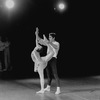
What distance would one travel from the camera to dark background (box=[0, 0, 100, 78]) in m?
18.2

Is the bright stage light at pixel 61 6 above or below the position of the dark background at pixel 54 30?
above

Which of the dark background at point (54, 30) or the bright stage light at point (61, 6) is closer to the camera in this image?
the bright stage light at point (61, 6)

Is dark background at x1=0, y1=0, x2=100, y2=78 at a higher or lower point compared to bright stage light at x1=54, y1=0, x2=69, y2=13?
lower

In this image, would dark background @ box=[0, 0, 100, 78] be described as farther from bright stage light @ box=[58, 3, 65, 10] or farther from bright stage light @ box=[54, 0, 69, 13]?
bright stage light @ box=[58, 3, 65, 10]

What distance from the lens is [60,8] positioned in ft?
57.3

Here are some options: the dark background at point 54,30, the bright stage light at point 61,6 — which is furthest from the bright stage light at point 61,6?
the dark background at point 54,30

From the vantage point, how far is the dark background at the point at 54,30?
1823cm

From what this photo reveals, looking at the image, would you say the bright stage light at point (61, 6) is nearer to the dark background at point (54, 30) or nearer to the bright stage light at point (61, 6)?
the bright stage light at point (61, 6)

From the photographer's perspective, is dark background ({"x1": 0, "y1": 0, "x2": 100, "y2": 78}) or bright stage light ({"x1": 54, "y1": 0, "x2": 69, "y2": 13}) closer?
bright stage light ({"x1": 54, "y1": 0, "x2": 69, "y2": 13})

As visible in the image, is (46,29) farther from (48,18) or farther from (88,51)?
(88,51)

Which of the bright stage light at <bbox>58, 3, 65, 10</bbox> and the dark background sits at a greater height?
the bright stage light at <bbox>58, 3, 65, 10</bbox>

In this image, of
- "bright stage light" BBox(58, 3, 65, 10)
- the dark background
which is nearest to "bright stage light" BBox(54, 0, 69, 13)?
"bright stage light" BBox(58, 3, 65, 10)

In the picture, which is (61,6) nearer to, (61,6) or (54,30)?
(61,6)

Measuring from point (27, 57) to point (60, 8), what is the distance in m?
3.71
